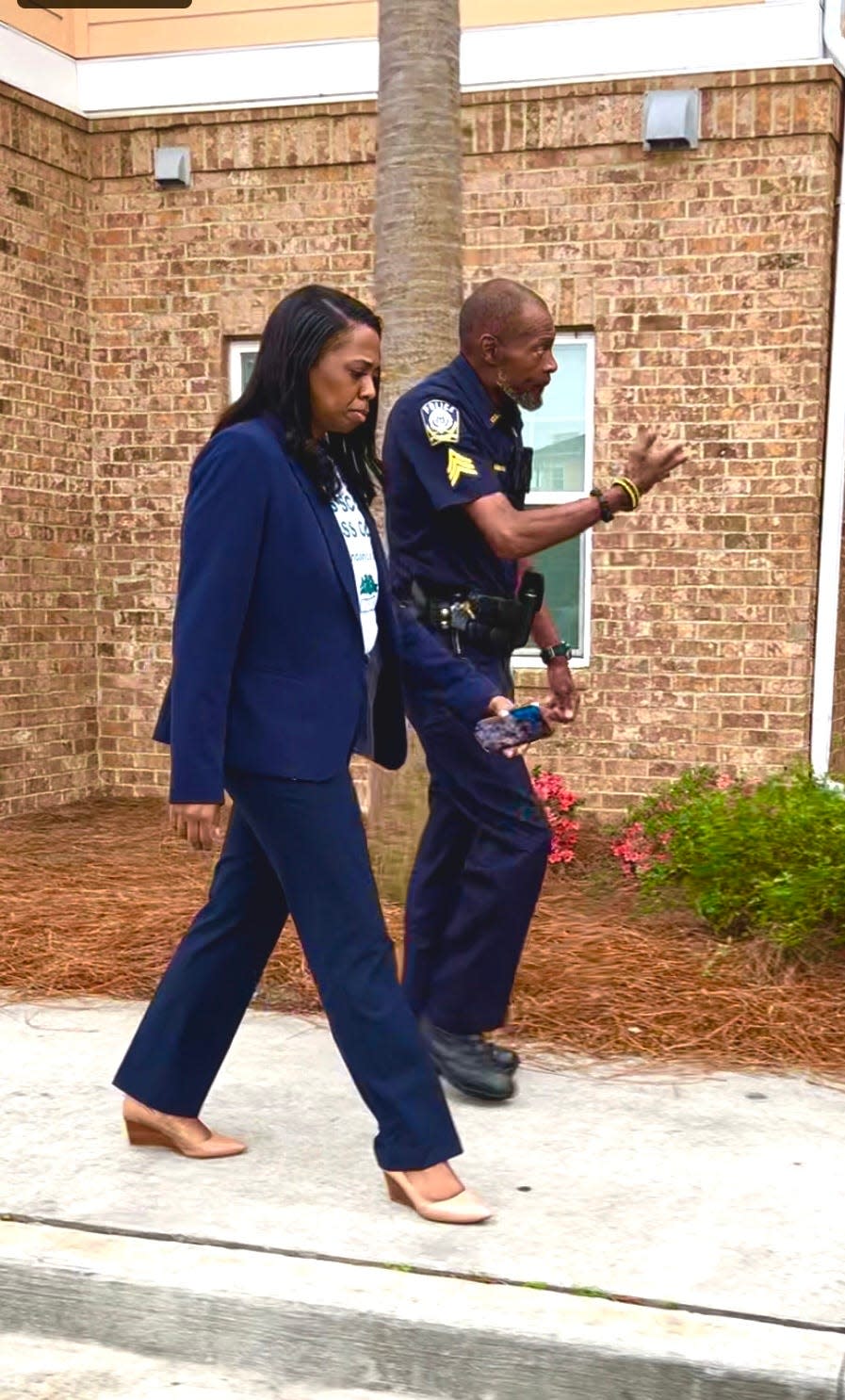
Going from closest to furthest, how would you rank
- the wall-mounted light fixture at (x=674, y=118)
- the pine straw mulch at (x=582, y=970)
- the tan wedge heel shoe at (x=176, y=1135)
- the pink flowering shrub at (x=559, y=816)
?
the tan wedge heel shoe at (x=176, y=1135)
the pine straw mulch at (x=582, y=970)
the pink flowering shrub at (x=559, y=816)
the wall-mounted light fixture at (x=674, y=118)

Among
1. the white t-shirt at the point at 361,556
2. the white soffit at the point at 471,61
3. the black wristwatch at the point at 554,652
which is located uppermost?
the white soffit at the point at 471,61

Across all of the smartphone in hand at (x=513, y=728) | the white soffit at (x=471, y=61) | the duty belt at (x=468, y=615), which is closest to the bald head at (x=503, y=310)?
the duty belt at (x=468, y=615)

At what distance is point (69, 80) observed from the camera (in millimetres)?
9008

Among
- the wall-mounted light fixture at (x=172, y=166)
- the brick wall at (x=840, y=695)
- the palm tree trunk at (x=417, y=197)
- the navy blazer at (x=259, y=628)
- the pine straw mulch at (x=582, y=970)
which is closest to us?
the navy blazer at (x=259, y=628)

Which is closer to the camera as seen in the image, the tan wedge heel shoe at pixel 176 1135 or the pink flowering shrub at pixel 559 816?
the tan wedge heel shoe at pixel 176 1135

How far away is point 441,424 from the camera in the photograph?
4.16m

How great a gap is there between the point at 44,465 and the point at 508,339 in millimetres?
5237

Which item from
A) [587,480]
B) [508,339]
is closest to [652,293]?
[587,480]

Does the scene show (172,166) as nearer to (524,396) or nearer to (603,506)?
(524,396)

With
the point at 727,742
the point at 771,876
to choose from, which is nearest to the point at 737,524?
the point at 727,742

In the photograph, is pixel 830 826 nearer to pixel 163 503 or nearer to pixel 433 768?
pixel 433 768

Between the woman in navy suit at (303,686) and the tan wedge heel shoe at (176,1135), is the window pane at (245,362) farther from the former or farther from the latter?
the tan wedge heel shoe at (176,1135)

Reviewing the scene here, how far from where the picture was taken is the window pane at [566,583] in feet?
28.2

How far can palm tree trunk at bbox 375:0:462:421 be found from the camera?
19.6ft
